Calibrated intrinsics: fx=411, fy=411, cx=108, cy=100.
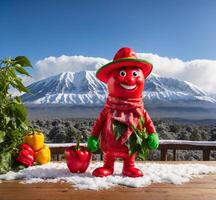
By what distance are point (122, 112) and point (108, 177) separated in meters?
0.37

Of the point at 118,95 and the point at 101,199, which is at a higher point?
Answer: the point at 118,95

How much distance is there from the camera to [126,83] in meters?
2.30

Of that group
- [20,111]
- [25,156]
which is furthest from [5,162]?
[20,111]

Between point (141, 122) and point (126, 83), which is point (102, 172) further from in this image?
point (126, 83)

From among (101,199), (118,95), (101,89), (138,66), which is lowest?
(101,199)

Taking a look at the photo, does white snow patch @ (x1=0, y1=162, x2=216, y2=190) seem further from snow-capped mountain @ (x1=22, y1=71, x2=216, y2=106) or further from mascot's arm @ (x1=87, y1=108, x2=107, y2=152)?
snow-capped mountain @ (x1=22, y1=71, x2=216, y2=106)

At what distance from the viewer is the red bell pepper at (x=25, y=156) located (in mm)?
2465

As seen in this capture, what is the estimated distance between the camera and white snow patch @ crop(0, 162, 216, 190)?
208 centimetres

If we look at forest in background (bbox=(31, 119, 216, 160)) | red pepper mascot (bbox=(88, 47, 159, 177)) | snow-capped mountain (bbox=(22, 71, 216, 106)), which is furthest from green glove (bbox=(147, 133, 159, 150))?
snow-capped mountain (bbox=(22, 71, 216, 106))

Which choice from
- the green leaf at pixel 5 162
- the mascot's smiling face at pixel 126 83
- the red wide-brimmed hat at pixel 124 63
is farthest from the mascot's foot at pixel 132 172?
the green leaf at pixel 5 162

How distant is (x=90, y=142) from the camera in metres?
2.38

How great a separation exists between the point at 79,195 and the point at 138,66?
853 millimetres

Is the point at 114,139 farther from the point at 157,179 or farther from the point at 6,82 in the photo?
the point at 6,82

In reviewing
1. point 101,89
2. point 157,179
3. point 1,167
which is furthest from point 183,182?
point 101,89
